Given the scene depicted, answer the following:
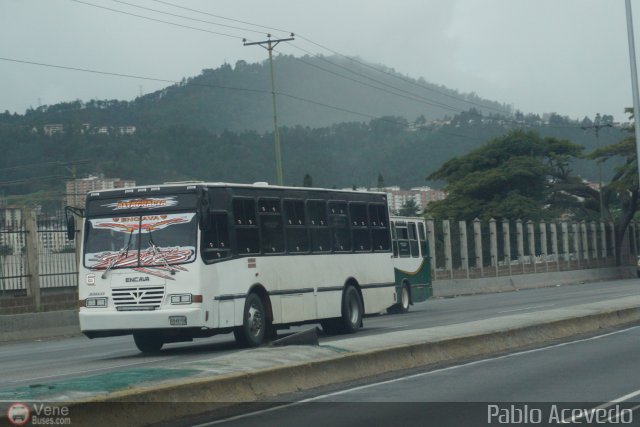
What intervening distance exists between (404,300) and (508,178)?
54645 millimetres

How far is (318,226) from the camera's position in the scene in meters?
24.1

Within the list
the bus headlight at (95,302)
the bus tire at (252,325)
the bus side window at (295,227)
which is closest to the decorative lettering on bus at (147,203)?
the bus headlight at (95,302)

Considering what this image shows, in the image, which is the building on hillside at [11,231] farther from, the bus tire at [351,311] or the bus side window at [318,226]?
the bus tire at [351,311]

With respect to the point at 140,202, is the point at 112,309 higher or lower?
lower

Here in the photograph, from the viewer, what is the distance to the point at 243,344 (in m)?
A: 20.5

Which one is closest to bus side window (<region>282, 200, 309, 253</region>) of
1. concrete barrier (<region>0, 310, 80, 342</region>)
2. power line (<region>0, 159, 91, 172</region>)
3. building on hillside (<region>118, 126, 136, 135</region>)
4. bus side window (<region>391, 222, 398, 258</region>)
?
concrete barrier (<region>0, 310, 80, 342</region>)

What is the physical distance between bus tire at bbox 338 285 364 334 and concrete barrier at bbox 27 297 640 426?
3984 mm

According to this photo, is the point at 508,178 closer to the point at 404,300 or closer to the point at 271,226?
the point at 404,300

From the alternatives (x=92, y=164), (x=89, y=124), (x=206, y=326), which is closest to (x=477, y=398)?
(x=206, y=326)

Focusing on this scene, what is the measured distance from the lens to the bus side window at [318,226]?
23766 millimetres

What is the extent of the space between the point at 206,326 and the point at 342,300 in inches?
220

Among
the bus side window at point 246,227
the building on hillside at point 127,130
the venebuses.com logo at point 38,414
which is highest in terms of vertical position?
the building on hillside at point 127,130

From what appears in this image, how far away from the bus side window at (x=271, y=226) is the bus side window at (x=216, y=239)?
129 cm

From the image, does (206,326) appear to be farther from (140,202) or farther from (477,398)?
(477,398)
